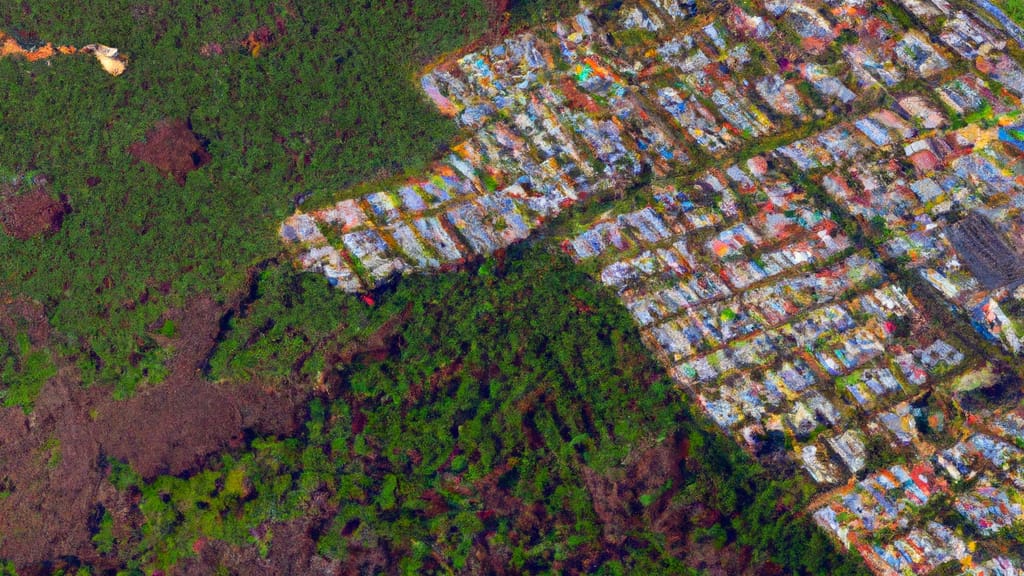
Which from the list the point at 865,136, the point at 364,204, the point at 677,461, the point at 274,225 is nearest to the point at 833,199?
the point at 865,136

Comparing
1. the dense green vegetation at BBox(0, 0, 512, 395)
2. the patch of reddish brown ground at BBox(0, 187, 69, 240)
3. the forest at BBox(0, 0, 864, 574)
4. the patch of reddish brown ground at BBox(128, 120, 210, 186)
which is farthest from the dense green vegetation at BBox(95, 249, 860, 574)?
the patch of reddish brown ground at BBox(0, 187, 69, 240)

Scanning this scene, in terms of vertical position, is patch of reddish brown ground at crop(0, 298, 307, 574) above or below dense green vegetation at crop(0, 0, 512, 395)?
below

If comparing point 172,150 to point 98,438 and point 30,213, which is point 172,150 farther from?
point 98,438

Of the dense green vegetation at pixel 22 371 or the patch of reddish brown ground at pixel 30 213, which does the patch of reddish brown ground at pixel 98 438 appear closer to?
the dense green vegetation at pixel 22 371

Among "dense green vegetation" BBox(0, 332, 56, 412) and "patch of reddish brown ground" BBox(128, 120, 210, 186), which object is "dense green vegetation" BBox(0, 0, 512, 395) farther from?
"dense green vegetation" BBox(0, 332, 56, 412)

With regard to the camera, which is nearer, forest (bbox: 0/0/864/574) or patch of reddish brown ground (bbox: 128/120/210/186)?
forest (bbox: 0/0/864/574)
